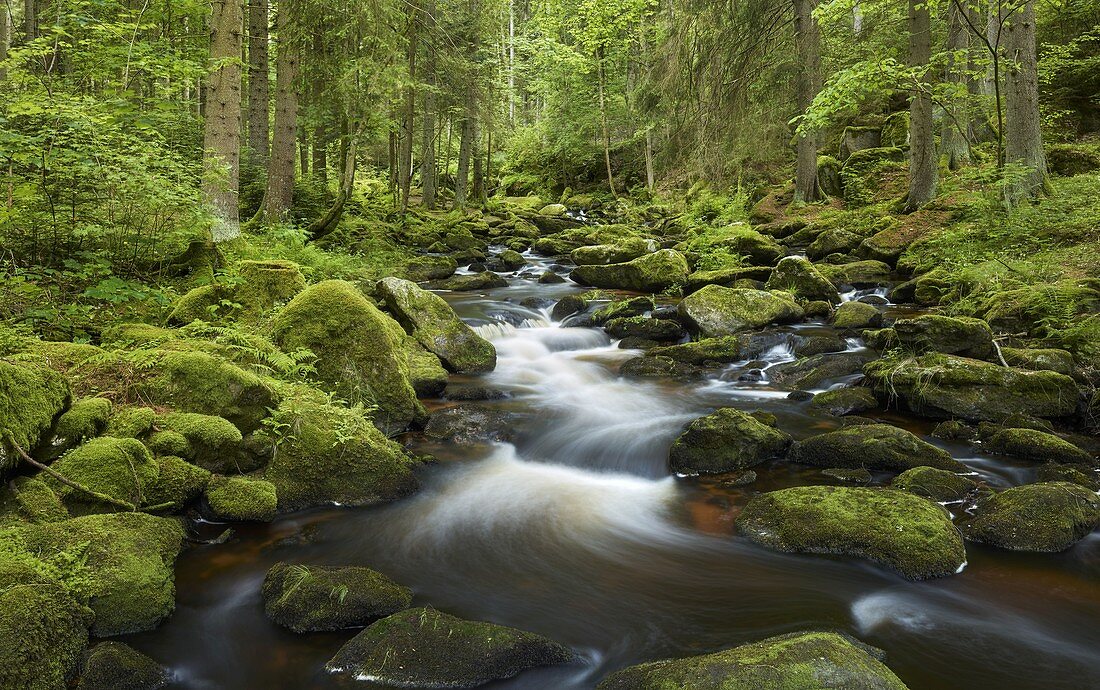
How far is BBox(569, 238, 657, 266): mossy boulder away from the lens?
17109 mm

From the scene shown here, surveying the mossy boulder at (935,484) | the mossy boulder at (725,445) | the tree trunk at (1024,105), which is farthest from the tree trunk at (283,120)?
the tree trunk at (1024,105)

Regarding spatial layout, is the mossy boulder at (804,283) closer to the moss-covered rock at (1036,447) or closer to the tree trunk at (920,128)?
the tree trunk at (920,128)

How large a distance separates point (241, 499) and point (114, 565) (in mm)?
1250

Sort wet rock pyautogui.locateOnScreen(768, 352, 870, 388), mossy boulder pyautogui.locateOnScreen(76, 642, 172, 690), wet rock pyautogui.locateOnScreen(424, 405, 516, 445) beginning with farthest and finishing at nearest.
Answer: wet rock pyautogui.locateOnScreen(768, 352, 870, 388), wet rock pyautogui.locateOnScreen(424, 405, 516, 445), mossy boulder pyautogui.locateOnScreen(76, 642, 172, 690)

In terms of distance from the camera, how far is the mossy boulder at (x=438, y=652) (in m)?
3.49

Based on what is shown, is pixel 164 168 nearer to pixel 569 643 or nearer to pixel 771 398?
pixel 569 643

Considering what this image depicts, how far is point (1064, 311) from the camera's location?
8789mm

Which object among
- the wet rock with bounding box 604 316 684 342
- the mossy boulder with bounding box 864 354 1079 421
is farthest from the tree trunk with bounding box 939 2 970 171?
the mossy boulder with bounding box 864 354 1079 421

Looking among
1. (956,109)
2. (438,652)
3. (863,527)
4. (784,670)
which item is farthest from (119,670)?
(956,109)

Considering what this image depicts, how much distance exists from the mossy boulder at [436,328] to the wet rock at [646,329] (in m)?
2.70

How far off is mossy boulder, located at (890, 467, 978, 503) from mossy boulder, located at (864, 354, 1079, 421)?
6.01 ft

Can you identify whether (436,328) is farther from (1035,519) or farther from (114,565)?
(1035,519)

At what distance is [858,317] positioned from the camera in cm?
1114

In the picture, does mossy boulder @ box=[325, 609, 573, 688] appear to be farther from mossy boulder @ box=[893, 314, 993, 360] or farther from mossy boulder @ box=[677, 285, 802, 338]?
mossy boulder @ box=[677, 285, 802, 338]
